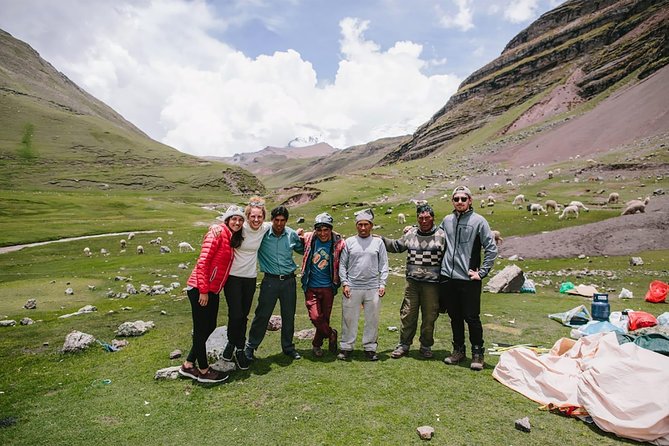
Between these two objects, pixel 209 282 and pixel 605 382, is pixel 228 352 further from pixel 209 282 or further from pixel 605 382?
pixel 605 382

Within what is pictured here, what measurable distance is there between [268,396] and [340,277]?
2.82 m

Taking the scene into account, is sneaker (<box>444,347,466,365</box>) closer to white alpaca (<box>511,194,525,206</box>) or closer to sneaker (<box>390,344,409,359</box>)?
sneaker (<box>390,344,409,359</box>)

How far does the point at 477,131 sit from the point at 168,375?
119 m

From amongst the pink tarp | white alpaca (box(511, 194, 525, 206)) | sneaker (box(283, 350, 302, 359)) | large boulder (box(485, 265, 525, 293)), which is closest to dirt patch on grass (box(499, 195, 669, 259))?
large boulder (box(485, 265, 525, 293))

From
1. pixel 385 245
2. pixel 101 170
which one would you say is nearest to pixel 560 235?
pixel 385 245

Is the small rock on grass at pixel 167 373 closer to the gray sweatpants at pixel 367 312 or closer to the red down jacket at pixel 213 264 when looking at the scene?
the red down jacket at pixel 213 264

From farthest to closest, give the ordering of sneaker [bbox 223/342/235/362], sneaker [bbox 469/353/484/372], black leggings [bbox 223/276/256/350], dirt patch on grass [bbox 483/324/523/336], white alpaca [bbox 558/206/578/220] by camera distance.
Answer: white alpaca [bbox 558/206/578/220] < dirt patch on grass [bbox 483/324/523/336] < sneaker [bbox 223/342/235/362] < sneaker [bbox 469/353/484/372] < black leggings [bbox 223/276/256/350]

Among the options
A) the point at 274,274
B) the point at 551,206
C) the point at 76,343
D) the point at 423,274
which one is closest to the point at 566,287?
the point at 423,274

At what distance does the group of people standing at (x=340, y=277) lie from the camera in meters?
7.53

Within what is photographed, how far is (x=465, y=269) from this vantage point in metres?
7.80

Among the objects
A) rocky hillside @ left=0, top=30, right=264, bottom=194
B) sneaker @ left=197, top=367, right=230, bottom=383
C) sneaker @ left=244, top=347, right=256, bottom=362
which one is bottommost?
sneaker @ left=197, top=367, right=230, bottom=383

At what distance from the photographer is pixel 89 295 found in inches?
672

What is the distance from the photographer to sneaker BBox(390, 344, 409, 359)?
8531mm

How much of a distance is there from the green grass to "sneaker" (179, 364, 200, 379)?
0.45ft
